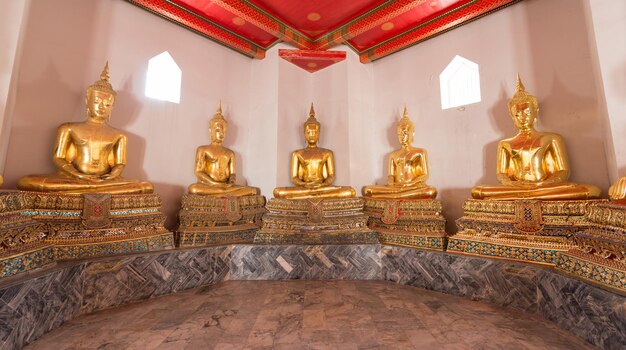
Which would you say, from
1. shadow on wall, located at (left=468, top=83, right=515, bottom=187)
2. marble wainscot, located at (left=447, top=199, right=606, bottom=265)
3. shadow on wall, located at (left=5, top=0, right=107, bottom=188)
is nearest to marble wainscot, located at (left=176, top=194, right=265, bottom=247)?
shadow on wall, located at (left=5, top=0, right=107, bottom=188)

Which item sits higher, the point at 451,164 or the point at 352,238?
the point at 451,164

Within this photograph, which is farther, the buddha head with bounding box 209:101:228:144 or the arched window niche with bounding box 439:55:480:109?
the buddha head with bounding box 209:101:228:144

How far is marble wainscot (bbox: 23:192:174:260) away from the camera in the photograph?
2.39 m

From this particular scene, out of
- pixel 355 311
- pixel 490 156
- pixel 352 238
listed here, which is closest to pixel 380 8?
pixel 490 156

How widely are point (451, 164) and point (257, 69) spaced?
3617 millimetres

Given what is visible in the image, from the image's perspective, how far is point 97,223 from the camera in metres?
2.61

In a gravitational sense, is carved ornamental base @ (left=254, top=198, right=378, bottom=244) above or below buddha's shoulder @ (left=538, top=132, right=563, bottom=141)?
below

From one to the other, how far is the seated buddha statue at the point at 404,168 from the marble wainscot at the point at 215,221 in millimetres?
1706

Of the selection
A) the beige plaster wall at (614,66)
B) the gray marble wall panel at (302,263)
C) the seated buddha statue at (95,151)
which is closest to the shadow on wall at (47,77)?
the seated buddha statue at (95,151)

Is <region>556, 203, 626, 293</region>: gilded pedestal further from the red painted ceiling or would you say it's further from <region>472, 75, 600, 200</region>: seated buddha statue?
the red painted ceiling

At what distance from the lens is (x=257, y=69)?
5.08 m

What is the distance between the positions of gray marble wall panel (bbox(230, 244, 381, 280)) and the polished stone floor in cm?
48

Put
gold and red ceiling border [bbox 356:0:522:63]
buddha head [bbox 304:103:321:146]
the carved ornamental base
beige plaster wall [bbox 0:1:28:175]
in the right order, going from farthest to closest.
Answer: buddha head [bbox 304:103:321:146]
gold and red ceiling border [bbox 356:0:522:63]
the carved ornamental base
beige plaster wall [bbox 0:1:28:175]

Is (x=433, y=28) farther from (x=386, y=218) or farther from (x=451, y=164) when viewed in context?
(x=386, y=218)
